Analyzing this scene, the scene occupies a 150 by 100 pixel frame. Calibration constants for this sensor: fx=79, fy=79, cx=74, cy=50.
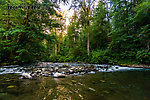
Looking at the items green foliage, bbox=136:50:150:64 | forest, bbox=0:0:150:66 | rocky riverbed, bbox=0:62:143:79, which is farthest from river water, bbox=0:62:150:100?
green foliage, bbox=136:50:150:64

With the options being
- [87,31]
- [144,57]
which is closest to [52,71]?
[144,57]

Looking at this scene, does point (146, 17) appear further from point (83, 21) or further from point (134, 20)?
point (83, 21)

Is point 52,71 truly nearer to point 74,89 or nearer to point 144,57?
point 74,89

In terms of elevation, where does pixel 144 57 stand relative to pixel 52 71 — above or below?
above

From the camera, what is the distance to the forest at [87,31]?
672 centimetres

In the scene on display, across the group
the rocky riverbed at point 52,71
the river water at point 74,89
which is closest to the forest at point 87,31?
the rocky riverbed at point 52,71

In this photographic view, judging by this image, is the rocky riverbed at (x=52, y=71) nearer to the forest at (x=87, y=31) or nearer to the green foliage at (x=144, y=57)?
the forest at (x=87, y=31)

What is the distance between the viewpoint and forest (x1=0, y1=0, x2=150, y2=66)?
22.1ft

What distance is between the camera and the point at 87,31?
43.9ft

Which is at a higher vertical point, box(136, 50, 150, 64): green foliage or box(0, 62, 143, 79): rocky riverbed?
box(136, 50, 150, 64): green foliage

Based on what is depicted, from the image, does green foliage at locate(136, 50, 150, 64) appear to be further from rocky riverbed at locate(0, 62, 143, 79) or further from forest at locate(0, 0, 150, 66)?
rocky riverbed at locate(0, 62, 143, 79)

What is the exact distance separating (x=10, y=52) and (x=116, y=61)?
37.4 feet

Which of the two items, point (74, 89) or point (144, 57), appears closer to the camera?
point (74, 89)

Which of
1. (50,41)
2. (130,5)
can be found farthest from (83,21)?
(50,41)
